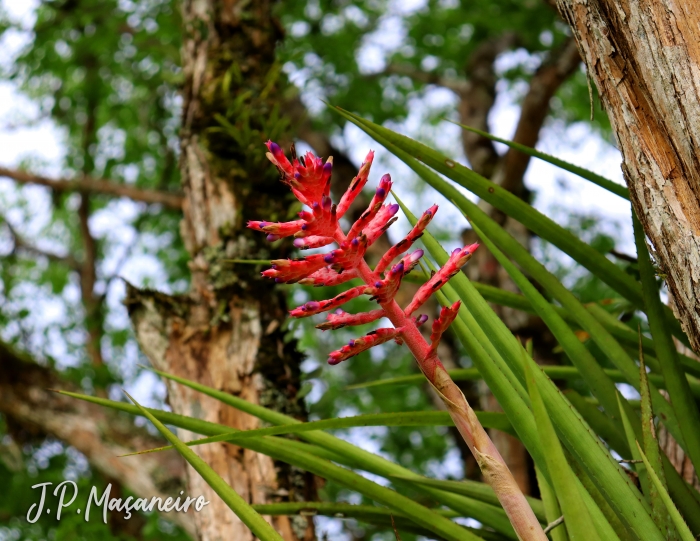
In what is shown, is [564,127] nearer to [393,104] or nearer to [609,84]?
[393,104]

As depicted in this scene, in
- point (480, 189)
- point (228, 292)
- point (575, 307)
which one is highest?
point (228, 292)

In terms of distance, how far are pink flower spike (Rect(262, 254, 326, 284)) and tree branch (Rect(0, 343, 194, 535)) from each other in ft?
9.67

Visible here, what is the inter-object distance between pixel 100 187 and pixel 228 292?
3150 mm

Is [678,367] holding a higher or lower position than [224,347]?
lower

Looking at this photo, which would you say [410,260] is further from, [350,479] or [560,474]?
[350,479]

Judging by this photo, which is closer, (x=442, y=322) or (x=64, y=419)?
(x=442, y=322)

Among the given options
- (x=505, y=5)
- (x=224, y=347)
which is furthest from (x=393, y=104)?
(x=224, y=347)

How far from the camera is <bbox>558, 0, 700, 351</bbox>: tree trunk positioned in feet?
2.96

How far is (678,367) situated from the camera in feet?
3.59

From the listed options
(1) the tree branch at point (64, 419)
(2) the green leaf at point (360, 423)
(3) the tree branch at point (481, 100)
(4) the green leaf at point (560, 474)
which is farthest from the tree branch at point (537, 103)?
(4) the green leaf at point (560, 474)

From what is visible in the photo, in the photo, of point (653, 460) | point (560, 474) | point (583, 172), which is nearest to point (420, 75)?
point (583, 172)

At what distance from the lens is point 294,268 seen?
76 cm

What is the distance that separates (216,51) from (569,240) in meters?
1.46

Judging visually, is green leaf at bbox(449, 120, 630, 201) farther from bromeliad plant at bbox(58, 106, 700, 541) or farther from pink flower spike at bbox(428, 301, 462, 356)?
pink flower spike at bbox(428, 301, 462, 356)
